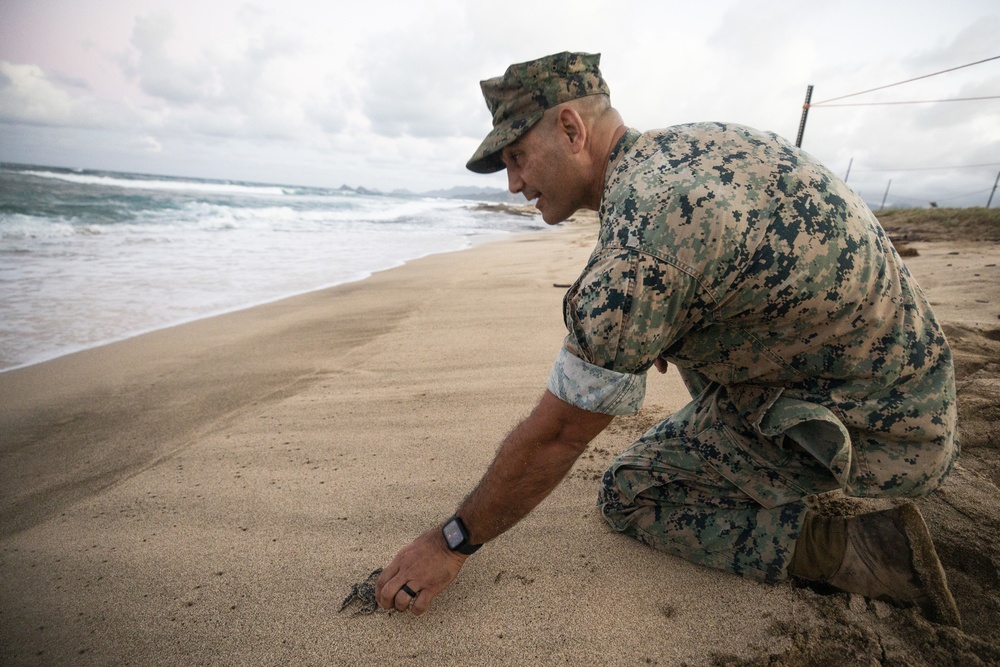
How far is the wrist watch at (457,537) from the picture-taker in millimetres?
1378

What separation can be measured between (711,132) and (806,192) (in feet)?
0.84

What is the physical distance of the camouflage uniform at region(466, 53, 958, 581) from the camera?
1.07m

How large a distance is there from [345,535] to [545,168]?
138 cm

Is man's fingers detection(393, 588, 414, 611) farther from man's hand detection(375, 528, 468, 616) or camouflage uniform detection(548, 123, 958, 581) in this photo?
camouflage uniform detection(548, 123, 958, 581)

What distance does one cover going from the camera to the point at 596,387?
1.09 metres

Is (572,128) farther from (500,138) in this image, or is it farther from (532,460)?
(532,460)

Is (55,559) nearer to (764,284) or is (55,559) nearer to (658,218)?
(658,218)

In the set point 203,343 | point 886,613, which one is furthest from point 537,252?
point 886,613

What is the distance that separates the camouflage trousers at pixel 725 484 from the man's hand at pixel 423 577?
2.04 ft

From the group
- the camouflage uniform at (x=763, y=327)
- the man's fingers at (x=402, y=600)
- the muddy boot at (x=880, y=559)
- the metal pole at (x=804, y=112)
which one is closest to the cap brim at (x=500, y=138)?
the camouflage uniform at (x=763, y=327)

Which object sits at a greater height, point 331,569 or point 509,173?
point 509,173

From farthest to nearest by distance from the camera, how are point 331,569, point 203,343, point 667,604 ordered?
1. point 203,343
2. point 331,569
3. point 667,604

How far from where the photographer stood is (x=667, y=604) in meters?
1.46

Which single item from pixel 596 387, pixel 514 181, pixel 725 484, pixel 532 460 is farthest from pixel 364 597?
pixel 514 181
